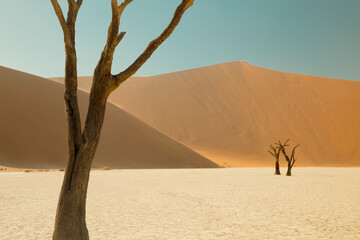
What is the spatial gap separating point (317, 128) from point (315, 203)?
5866 centimetres

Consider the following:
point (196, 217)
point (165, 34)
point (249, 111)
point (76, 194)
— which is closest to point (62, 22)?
point (165, 34)

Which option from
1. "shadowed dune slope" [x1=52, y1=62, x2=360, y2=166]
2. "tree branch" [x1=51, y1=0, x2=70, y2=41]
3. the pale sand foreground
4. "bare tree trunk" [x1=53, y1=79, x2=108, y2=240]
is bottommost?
the pale sand foreground

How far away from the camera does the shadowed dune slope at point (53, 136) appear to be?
117ft

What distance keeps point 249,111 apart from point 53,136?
41.2 meters

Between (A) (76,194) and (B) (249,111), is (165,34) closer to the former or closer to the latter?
(A) (76,194)

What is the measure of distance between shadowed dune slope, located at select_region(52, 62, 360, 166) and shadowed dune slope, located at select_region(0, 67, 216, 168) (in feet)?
36.4

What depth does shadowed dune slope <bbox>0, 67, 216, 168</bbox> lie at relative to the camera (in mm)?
35562

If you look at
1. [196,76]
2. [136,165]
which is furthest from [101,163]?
→ [196,76]

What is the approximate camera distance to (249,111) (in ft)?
227

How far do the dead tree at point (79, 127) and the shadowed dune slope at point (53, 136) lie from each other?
1210 inches

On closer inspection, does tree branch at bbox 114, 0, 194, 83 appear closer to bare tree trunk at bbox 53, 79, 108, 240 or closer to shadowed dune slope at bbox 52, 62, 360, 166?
bare tree trunk at bbox 53, 79, 108, 240

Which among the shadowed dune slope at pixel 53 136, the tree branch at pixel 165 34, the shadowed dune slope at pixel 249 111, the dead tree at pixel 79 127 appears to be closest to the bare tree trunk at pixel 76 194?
the dead tree at pixel 79 127

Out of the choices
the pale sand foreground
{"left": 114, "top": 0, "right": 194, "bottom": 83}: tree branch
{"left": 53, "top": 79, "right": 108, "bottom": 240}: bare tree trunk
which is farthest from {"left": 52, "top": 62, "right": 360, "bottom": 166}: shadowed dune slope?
{"left": 53, "top": 79, "right": 108, "bottom": 240}: bare tree trunk

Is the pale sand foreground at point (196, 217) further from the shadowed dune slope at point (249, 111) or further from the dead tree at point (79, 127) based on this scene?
the shadowed dune slope at point (249, 111)
